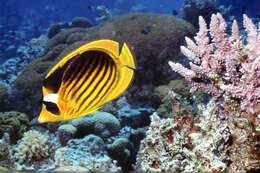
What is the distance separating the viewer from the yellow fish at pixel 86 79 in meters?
1.13

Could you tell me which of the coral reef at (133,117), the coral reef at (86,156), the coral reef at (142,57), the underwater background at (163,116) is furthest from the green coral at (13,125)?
the coral reef at (133,117)

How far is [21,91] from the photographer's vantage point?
6461mm

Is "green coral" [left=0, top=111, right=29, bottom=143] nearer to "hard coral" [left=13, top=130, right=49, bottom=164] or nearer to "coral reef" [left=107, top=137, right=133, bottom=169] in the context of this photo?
"hard coral" [left=13, top=130, right=49, bottom=164]

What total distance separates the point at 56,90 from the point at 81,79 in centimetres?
16

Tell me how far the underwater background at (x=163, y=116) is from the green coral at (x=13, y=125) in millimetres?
19

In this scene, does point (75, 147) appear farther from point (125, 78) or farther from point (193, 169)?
point (125, 78)

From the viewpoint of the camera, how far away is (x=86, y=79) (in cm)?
123

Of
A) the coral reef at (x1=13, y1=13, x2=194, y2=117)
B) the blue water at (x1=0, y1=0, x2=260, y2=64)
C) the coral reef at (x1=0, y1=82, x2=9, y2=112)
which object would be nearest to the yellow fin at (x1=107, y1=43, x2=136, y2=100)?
the coral reef at (x1=13, y1=13, x2=194, y2=117)

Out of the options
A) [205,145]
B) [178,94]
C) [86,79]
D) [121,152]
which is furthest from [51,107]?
[178,94]

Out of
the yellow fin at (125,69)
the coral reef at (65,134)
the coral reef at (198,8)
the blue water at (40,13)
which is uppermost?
the blue water at (40,13)

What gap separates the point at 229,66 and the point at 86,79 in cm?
136

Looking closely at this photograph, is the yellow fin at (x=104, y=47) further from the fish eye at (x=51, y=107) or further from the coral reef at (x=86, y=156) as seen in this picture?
the coral reef at (x=86, y=156)

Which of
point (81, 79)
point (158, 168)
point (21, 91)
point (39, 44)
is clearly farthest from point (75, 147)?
point (39, 44)

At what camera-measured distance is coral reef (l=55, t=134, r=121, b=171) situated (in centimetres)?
275
